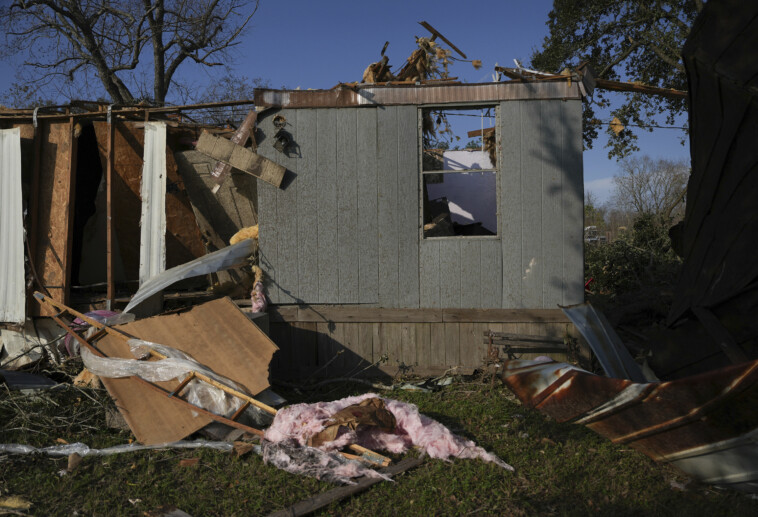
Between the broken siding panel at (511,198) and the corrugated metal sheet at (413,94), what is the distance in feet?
0.60

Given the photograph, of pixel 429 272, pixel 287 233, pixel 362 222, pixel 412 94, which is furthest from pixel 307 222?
pixel 412 94

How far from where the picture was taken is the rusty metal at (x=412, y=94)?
6207 millimetres

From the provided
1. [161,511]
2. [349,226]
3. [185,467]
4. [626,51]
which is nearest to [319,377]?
[349,226]

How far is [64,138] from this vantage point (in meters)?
6.91

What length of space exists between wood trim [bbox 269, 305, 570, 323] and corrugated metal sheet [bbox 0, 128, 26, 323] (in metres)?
3.12

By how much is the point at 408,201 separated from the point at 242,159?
79.5 inches

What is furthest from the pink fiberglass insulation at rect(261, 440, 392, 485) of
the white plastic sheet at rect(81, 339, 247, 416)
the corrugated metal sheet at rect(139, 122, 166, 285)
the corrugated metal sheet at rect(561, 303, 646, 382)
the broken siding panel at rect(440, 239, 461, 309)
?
the corrugated metal sheet at rect(139, 122, 166, 285)

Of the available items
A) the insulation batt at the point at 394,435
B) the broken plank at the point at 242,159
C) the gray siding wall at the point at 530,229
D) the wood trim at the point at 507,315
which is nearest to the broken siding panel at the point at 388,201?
the gray siding wall at the point at 530,229

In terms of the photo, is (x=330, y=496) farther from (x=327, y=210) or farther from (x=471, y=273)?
(x=327, y=210)

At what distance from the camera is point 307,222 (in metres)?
6.54

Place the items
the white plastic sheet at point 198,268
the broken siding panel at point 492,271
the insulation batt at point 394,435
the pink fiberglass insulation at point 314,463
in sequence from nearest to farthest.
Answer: the pink fiberglass insulation at point 314,463 → the insulation batt at point 394,435 → the white plastic sheet at point 198,268 → the broken siding panel at point 492,271

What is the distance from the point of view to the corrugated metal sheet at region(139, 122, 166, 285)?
6.79 m

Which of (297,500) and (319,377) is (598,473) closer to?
(297,500)

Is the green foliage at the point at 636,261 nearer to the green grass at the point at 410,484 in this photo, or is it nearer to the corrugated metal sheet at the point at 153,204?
the green grass at the point at 410,484
